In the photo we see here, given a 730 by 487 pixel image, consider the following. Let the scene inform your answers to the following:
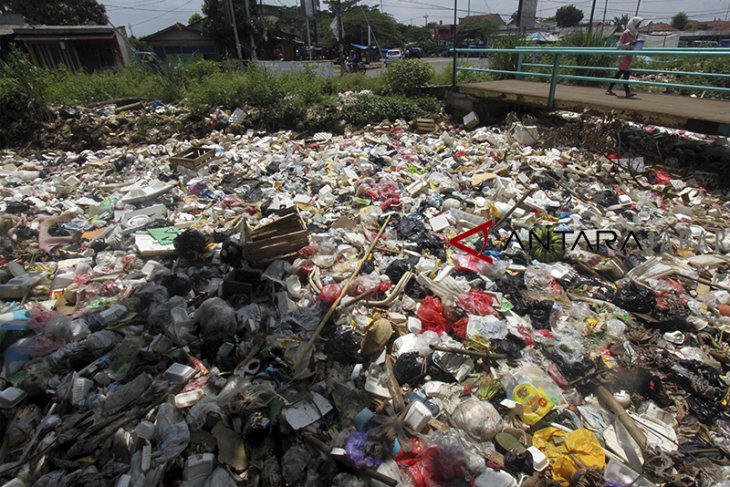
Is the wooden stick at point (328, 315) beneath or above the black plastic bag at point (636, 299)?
above

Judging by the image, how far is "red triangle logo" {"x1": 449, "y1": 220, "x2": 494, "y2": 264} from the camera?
3.68 m

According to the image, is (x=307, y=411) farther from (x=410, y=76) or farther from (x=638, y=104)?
(x=410, y=76)

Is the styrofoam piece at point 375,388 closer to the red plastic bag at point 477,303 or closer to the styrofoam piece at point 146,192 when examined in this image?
the red plastic bag at point 477,303

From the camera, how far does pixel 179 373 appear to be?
8.16 feet

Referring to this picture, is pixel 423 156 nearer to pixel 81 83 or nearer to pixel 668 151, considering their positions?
pixel 668 151

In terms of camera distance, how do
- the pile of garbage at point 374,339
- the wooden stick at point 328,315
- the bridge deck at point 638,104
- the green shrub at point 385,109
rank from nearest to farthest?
the pile of garbage at point 374,339 < the wooden stick at point 328,315 < the bridge deck at point 638,104 < the green shrub at point 385,109

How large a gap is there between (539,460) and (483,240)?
2288 millimetres

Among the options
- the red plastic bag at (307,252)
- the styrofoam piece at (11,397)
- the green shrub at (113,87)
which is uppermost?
the green shrub at (113,87)

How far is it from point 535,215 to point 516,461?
3060 mm

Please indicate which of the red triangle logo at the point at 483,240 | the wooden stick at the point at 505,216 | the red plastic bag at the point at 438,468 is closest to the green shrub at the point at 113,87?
the red triangle logo at the point at 483,240

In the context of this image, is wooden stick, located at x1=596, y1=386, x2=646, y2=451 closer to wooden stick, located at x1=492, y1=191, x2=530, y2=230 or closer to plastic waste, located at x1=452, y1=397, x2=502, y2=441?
plastic waste, located at x1=452, y1=397, x2=502, y2=441

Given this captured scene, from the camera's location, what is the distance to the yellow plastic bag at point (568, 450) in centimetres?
198

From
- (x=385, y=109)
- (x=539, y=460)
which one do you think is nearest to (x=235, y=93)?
(x=385, y=109)

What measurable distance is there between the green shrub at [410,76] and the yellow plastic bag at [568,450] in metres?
8.75
